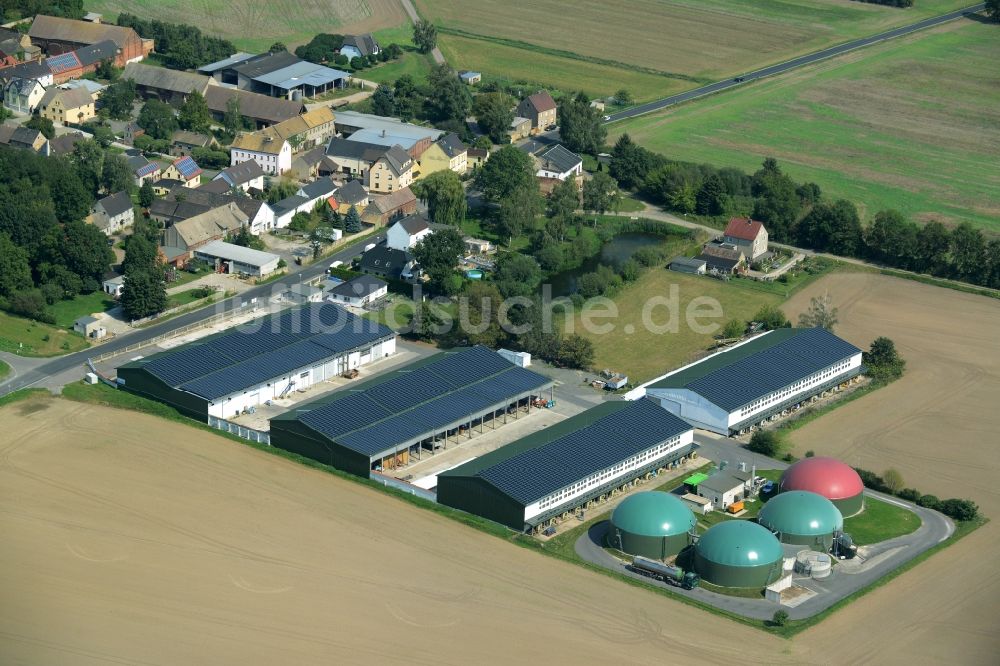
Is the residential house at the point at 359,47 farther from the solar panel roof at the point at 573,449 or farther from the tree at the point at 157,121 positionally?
the solar panel roof at the point at 573,449

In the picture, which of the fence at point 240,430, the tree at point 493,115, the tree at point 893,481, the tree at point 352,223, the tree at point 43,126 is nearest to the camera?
the tree at point 893,481

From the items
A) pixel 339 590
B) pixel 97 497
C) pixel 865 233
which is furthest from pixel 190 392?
pixel 865 233

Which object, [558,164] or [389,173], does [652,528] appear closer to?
[389,173]

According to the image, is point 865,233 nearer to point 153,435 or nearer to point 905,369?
point 905,369

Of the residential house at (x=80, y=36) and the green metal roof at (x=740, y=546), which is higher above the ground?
the residential house at (x=80, y=36)

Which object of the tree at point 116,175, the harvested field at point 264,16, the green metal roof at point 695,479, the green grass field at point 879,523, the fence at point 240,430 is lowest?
the fence at point 240,430

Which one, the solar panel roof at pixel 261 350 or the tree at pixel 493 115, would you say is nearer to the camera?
the solar panel roof at pixel 261 350

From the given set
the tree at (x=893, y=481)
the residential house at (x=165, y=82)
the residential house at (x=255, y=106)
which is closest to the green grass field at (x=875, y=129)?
the residential house at (x=255, y=106)
